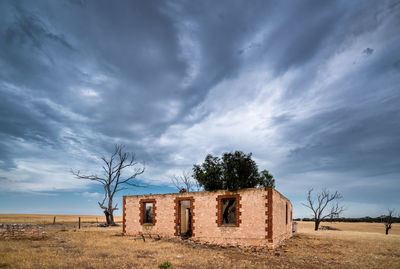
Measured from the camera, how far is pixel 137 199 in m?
23.5

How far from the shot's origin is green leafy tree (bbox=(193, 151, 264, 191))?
22297 mm

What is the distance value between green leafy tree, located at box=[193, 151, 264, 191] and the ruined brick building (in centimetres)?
195

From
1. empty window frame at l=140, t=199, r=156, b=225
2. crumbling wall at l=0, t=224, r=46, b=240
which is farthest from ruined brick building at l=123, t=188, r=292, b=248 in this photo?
crumbling wall at l=0, t=224, r=46, b=240

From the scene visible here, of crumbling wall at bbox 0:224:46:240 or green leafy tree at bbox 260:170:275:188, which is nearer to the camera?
crumbling wall at bbox 0:224:46:240

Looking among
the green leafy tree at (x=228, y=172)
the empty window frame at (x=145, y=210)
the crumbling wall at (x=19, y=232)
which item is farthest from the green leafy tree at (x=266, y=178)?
the crumbling wall at (x=19, y=232)

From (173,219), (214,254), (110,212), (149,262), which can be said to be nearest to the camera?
(149,262)

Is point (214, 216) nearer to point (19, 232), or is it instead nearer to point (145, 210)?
point (145, 210)

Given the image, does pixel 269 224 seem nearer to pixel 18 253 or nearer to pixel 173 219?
pixel 173 219

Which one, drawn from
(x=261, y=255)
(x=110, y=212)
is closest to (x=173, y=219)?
(x=261, y=255)

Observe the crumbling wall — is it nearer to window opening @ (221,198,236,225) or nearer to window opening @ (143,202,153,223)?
window opening @ (143,202,153,223)

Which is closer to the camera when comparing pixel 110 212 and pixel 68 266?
pixel 68 266

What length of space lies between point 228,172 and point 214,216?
499 cm

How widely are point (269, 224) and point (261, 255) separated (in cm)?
236

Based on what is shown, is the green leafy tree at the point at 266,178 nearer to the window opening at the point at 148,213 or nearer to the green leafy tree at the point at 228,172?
the green leafy tree at the point at 228,172
